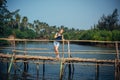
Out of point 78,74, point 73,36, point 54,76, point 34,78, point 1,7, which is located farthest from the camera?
point 73,36

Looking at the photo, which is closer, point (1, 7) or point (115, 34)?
point (1, 7)

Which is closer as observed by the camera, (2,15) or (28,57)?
(28,57)

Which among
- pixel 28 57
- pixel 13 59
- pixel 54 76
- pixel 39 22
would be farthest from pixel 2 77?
pixel 39 22

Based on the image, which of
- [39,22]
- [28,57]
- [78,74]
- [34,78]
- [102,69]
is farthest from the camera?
[39,22]

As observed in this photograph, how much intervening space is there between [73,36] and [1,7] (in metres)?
83.6

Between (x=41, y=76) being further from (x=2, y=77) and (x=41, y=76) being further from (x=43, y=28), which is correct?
(x=43, y=28)

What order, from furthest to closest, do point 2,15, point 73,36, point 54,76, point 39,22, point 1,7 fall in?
1. point 39,22
2. point 73,36
3. point 2,15
4. point 1,7
5. point 54,76

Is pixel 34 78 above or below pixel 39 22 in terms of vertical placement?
below

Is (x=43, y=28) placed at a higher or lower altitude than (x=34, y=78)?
higher

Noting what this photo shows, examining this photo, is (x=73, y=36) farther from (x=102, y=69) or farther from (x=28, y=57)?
(x=28, y=57)

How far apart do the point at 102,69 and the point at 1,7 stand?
15.4 m

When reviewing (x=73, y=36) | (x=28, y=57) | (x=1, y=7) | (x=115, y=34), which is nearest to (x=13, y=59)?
(x=28, y=57)

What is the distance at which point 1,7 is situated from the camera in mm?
33375

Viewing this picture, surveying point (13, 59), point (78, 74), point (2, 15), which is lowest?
point (78, 74)
